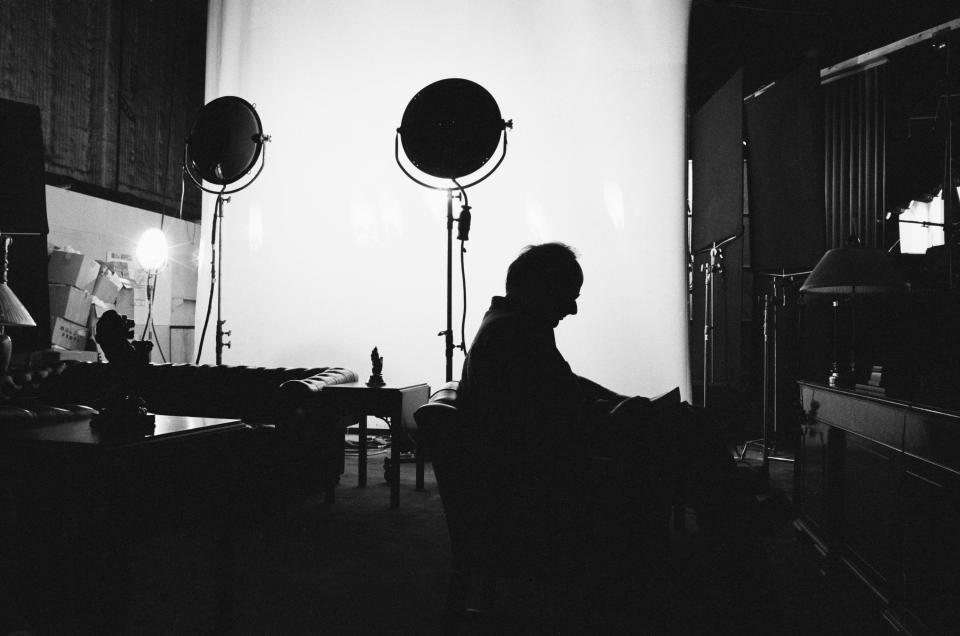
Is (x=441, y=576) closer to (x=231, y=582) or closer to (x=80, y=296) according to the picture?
(x=231, y=582)

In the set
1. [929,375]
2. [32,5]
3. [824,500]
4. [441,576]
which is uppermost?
[32,5]

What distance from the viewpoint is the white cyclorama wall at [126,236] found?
4473 millimetres

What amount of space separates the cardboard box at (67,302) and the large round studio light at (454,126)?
2.84 meters

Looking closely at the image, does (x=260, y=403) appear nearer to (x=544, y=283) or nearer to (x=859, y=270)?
(x=544, y=283)

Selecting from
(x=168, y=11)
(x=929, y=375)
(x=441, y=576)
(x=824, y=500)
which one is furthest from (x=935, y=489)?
(x=168, y=11)

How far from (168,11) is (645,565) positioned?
6.06m

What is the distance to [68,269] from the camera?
171 inches

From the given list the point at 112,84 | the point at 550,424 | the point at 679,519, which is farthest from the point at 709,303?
the point at 112,84

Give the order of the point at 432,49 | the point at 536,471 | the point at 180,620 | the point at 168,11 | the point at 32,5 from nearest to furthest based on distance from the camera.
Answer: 1. the point at 536,471
2. the point at 180,620
3. the point at 32,5
4. the point at 432,49
5. the point at 168,11

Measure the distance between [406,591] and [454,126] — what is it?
214 cm

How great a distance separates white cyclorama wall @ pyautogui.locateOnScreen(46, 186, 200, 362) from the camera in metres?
4.47

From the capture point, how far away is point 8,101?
3965 mm

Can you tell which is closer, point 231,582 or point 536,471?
point 536,471

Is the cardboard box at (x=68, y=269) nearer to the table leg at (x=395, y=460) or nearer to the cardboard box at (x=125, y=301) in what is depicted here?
the cardboard box at (x=125, y=301)
